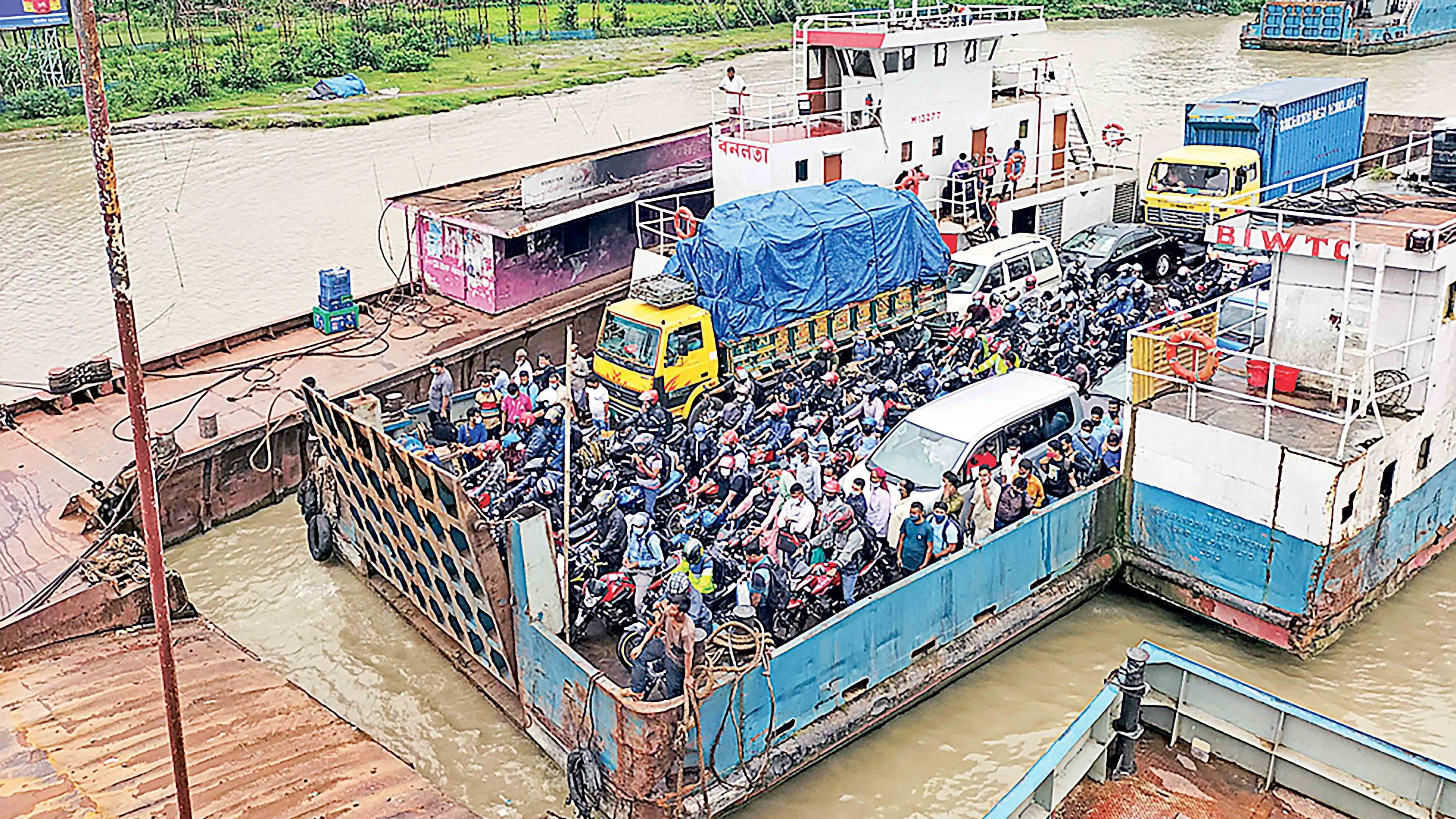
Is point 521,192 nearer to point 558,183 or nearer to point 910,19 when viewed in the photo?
point 558,183

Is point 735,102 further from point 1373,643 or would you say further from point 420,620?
point 1373,643

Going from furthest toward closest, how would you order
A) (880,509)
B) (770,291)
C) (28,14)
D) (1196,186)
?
(1196,186), (28,14), (770,291), (880,509)

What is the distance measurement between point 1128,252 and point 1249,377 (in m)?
7.14

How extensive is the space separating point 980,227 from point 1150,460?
8.22 metres

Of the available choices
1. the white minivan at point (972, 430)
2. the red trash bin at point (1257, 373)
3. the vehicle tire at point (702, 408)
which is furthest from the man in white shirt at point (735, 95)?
the red trash bin at point (1257, 373)

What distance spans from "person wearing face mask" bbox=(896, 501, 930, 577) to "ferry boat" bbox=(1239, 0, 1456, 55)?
47.2m

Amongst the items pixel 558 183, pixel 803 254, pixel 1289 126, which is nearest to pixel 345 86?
pixel 558 183

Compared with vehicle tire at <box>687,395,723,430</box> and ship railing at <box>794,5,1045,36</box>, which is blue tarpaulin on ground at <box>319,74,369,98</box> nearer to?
ship railing at <box>794,5,1045,36</box>

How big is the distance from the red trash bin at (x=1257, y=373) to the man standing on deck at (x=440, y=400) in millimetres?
8475

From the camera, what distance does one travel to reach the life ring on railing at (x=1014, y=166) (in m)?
19.7

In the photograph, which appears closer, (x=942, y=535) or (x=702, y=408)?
(x=942, y=535)

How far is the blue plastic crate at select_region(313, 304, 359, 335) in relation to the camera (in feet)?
58.0

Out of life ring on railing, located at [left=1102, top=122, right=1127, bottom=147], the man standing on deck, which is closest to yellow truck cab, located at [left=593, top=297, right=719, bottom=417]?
the man standing on deck

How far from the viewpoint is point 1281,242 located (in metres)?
11.0
